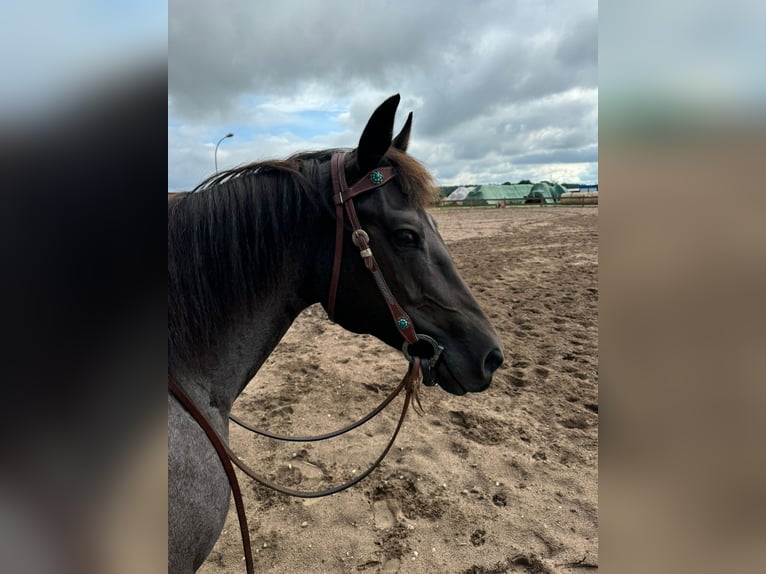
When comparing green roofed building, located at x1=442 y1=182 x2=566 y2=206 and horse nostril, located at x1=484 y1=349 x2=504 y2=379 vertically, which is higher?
green roofed building, located at x1=442 y1=182 x2=566 y2=206

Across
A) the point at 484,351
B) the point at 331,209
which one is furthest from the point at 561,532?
the point at 331,209

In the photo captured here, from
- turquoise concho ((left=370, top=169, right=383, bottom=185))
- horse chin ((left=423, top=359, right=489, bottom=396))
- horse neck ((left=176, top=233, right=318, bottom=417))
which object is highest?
turquoise concho ((left=370, top=169, right=383, bottom=185))

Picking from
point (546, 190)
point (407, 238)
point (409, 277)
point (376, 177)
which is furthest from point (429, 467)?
point (546, 190)

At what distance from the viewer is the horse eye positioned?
66.4 inches

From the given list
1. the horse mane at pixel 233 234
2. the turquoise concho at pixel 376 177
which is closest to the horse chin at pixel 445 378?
the horse mane at pixel 233 234

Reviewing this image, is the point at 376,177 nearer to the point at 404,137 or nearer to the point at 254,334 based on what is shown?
the point at 404,137

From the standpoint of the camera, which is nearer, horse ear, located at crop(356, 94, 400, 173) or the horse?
the horse

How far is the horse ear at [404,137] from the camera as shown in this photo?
6.88ft

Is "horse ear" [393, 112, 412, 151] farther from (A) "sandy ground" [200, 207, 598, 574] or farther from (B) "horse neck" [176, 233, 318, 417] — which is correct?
(A) "sandy ground" [200, 207, 598, 574]

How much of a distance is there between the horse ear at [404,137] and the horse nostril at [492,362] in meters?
1.15

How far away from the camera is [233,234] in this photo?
1.59 metres

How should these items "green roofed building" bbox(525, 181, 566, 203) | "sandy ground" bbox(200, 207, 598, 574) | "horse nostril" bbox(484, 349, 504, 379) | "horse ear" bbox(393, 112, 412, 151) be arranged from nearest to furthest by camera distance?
"horse nostril" bbox(484, 349, 504, 379)
"horse ear" bbox(393, 112, 412, 151)
"sandy ground" bbox(200, 207, 598, 574)
"green roofed building" bbox(525, 181, 566, 203)

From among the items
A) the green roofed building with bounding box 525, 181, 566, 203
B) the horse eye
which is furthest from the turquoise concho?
the green roofed building with bounding box 525, 181, 566, 203

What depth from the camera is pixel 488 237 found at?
1652 centimetres
